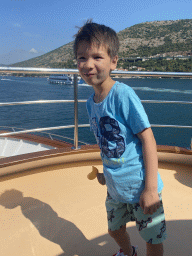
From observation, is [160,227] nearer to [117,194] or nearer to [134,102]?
[117,194]

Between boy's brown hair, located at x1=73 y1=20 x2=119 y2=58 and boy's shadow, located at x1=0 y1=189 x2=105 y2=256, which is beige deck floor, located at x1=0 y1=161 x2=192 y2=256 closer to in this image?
boy's shadow, located at x1=0 y1=189 x2=105 y2=256

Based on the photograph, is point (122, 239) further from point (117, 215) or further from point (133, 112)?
point (133, 112)

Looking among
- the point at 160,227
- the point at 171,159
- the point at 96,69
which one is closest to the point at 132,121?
the point at 96,69

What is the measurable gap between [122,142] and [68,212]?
816mm

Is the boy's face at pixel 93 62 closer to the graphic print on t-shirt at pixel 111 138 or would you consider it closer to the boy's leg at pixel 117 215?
the graphic print on t-shirt at pixel 111 138

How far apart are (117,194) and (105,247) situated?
49cm

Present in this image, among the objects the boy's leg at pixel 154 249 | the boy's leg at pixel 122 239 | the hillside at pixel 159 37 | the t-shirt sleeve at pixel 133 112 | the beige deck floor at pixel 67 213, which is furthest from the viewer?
the hillside at pixel 159 37

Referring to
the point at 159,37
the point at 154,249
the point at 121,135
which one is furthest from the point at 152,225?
the point at 159,37

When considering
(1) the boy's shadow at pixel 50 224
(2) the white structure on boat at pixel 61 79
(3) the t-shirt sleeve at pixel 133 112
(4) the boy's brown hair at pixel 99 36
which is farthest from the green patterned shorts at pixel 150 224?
(2) the white structure on boat at pixel 61 79

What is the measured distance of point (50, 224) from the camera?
1221 mm

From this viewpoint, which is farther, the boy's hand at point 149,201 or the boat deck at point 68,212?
the boat deck at point 68,212

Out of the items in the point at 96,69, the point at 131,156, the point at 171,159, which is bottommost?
the point at 171,159

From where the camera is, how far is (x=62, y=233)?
116 centimetres

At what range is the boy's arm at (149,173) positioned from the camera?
2.20 feet
